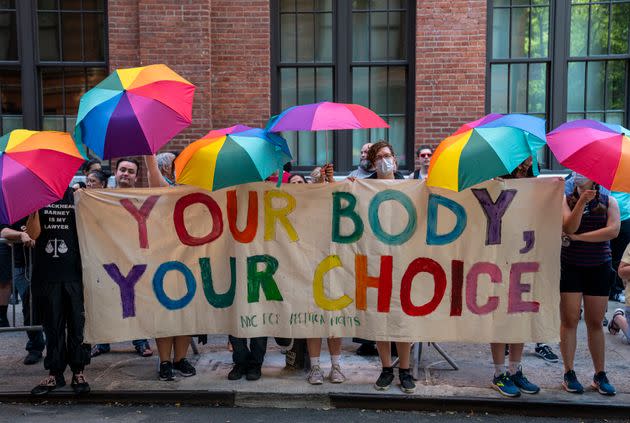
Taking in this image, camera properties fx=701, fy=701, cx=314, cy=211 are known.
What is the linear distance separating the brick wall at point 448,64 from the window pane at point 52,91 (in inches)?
203

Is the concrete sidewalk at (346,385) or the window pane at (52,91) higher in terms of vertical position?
the window pane at (52,91)

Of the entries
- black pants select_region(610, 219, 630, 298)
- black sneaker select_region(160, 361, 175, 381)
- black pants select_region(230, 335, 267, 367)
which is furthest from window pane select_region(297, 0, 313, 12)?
black sneaker select_region(160, 361, 175, 381)

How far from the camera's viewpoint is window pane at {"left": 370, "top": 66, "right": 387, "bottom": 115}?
10125mm

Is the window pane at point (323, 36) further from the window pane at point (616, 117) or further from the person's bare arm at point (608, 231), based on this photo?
the person's bare arm at point (608, 231)

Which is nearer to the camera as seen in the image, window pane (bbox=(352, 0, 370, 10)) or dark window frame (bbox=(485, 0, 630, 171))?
dark window frame (bbox=(485, 0, 630, 171))

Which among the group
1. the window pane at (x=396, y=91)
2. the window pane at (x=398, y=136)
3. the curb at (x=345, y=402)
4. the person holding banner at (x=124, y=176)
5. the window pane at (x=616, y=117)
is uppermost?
the window pane at (x=396, y=91)

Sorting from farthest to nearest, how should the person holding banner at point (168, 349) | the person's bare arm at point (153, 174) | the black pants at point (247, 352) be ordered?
the black pants at point (247, 352)
the person holding banner at point (168, 349)
the person's bare arm at point (153, 174)

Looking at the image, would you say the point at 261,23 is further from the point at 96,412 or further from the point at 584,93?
the point at 96,412

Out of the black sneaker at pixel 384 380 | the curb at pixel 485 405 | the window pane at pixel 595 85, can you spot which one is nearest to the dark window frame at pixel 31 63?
the black sneaker at pixel 384 380

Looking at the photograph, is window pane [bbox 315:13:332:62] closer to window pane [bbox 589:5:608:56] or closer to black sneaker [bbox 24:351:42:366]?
window pane [bbox 589:5:608:56]

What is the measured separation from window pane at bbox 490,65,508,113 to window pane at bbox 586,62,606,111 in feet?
3.88

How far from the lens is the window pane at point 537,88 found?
1004 centimetres

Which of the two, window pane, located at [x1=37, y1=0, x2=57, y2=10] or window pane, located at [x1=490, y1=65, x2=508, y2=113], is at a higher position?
window pane, located at [x1=37, y1=0, x2=57, y2=10]

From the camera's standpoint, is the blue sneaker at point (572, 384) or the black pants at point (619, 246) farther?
the black pants at point (619, 246)
